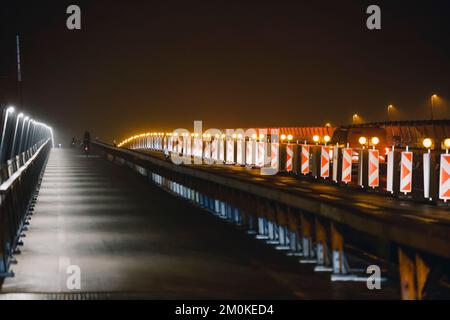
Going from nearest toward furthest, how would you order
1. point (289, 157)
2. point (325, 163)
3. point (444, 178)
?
point (444, 178) → point (325, 163) → point (289, 157)

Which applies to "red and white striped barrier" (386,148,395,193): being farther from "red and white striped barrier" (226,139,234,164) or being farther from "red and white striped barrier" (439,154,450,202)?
"red and white striped barrier" (226,139,234,164)

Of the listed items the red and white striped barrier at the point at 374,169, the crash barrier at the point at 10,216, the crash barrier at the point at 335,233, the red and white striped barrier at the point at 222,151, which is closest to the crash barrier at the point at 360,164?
the red and white striped barrier at the point at 374,169

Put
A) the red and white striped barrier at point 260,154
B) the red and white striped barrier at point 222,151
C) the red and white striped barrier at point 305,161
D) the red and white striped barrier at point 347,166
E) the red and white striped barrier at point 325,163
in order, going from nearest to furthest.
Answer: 1. the red and white striped barrier at point 347,166
2. the red and white striped barrier at point 325,163
3. the red and white striped barrier at point 305,161
4. the red and white striped barrier at point 260,154
5. the red and white striped barrier at point 222,151

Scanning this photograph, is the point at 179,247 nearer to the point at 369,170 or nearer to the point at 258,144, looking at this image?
the point at 369,170

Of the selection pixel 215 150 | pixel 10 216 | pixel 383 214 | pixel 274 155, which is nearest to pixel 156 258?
pixel 10 216

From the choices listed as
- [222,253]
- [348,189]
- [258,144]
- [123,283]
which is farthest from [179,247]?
[258,144]

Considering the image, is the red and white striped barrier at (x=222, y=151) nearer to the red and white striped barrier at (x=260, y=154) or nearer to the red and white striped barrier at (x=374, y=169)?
the red and white striped barrier at (x=260, y=154)

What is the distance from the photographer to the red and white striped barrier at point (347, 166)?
30469 millimetres

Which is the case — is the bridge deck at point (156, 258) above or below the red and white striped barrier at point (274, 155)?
below

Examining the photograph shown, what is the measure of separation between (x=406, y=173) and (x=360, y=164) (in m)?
3.28

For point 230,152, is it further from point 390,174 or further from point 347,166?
point 390,174

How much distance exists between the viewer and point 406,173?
25.5 meters

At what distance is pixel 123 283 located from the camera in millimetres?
16047

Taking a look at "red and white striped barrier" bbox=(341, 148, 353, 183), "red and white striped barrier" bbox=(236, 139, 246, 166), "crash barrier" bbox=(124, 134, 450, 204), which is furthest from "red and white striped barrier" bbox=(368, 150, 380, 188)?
"red and white striped barrier" bbox=(236, 139, 246, 166)
